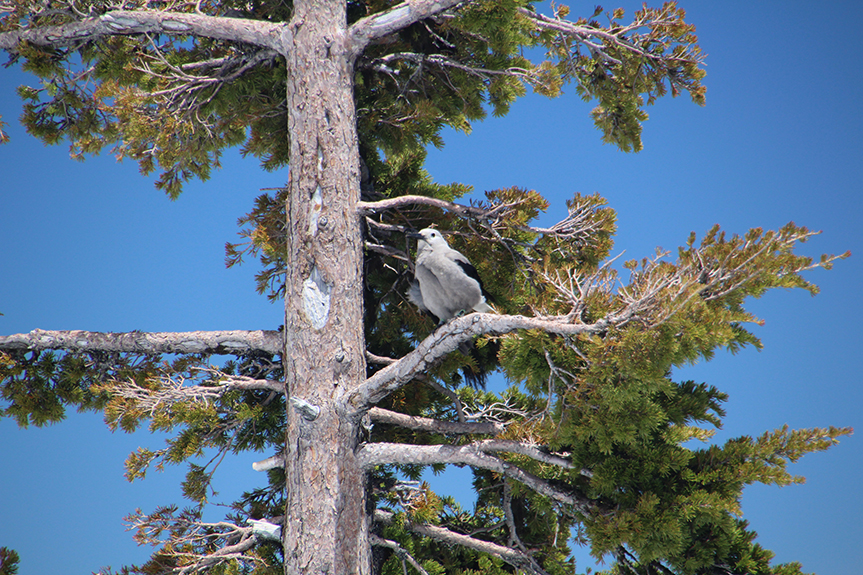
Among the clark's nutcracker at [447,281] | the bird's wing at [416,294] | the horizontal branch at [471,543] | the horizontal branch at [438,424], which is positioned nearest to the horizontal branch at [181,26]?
the clark's nutcracker at [447,281]

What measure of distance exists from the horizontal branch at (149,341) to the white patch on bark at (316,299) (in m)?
1.03

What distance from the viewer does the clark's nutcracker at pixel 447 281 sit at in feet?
17.6

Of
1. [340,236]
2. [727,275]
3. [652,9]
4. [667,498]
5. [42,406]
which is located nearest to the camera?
[727,275]

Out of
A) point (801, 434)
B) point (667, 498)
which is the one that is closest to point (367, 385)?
point (667, 498)

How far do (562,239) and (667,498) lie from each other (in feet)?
9.10

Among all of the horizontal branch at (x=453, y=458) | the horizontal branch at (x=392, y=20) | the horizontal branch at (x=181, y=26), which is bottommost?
the horizontal branch at (x=453, y=458)

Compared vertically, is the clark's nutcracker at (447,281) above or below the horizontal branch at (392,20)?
below

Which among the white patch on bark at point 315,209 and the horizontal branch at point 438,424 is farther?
the horizontal branch at point 438,424

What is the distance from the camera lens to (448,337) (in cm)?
467

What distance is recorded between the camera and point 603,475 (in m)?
4.74

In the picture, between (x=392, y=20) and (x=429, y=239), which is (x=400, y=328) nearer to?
(x=429, y=239)

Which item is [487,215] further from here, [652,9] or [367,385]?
[652,9]

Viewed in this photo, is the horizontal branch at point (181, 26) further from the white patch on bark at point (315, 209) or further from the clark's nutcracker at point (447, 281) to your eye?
the clark's nutcracker at point (447, 281)

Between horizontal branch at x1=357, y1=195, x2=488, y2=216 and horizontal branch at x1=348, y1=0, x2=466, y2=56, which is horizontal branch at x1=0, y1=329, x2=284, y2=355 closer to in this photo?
horizontal branch at x1=357, y1=195, x2=488, y2=216
